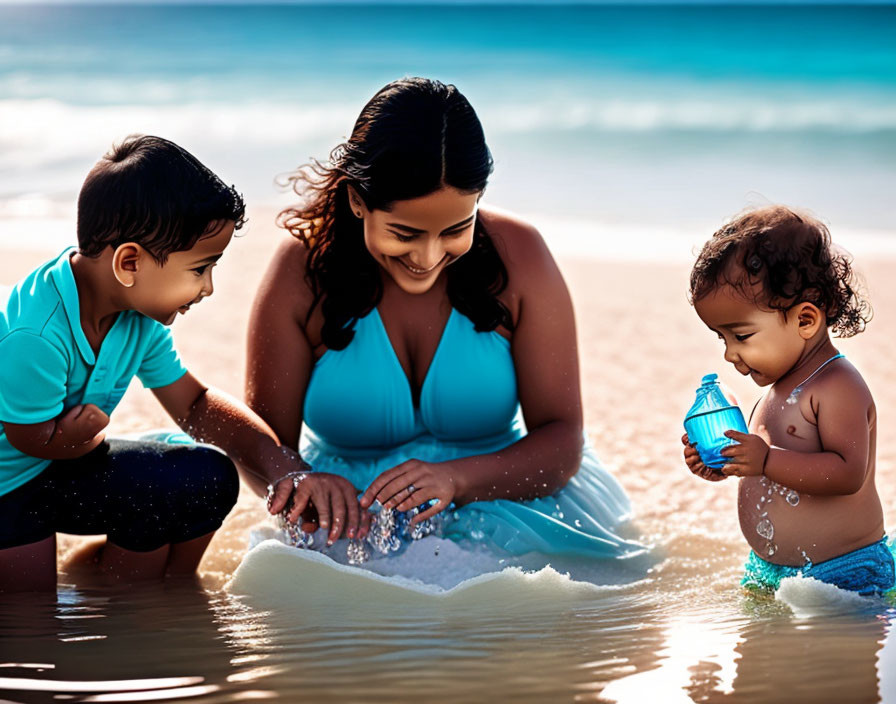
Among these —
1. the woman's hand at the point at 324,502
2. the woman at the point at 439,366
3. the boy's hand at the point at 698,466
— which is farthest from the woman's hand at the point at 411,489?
the boy's hand at the point at 698,466

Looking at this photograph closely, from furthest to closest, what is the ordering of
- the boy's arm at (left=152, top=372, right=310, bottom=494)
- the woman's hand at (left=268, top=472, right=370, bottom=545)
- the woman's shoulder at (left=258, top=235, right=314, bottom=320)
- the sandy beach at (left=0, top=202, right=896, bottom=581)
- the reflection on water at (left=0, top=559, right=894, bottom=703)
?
the sandy beach at (left=0, top=202, right=896, bottom=581)
the woman's shoulder at (left=258, top=235, right=314, bottom=320)
the boy's arm at (left=152, top=372, right=310, bottom=494)
the woman's hand at (left=268, top=472, right=370, bottom=545)
the reflection on water at (left=0, top=559, right=894, bottom=703)

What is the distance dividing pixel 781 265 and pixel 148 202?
147 centimetres

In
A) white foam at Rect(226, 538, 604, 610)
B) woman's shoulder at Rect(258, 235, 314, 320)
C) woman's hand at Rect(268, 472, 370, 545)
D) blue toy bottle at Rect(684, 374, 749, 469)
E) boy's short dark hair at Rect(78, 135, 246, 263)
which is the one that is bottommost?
white foam at Rect(226, 538, 604, 610)

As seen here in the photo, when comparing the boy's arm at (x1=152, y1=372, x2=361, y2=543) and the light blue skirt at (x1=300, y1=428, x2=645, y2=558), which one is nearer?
the boy's arm at (x1=152, y1=372, x2=361, y2=543)

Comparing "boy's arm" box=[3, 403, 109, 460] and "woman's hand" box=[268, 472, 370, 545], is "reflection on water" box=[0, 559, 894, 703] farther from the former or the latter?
"boy's arm" box=[3, 403, 109, 460]

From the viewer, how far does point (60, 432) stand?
8.85 feet

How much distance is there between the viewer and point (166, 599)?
2875mm

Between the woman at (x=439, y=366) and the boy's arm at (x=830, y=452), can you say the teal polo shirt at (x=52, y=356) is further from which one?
the boy's arm at (x=830, y=452)

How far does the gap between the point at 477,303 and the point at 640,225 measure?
287 inches

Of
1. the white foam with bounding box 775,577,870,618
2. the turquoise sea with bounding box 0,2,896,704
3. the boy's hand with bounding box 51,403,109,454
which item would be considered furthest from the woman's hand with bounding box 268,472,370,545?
the white foam with bounding box 775,577,870,618

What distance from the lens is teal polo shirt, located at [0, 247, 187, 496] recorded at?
2.65 meters

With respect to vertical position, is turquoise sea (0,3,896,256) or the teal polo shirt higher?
turquoise sea (0,3,896,256)

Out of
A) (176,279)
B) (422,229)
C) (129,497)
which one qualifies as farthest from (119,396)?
(422,229)

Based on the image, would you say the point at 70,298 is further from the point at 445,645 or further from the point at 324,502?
the point at 445,645
